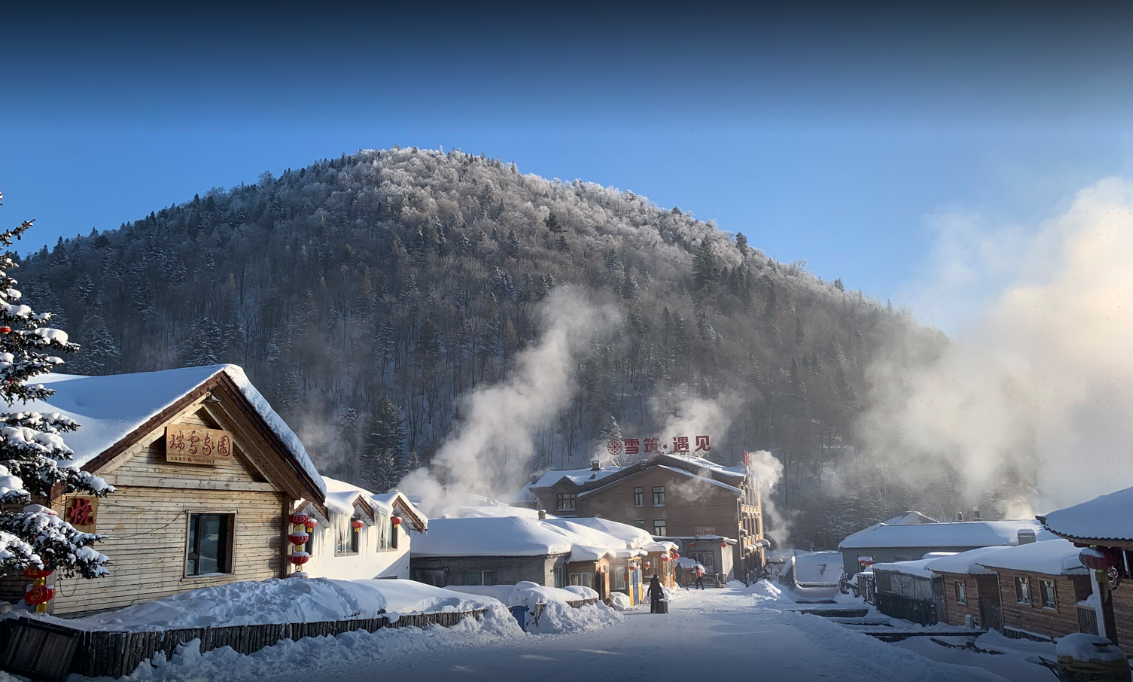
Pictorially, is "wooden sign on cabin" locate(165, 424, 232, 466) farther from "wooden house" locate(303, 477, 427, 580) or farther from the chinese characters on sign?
the chinese characters on sign

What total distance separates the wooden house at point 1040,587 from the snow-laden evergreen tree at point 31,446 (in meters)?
24.4

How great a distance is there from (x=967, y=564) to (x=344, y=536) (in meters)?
24.8

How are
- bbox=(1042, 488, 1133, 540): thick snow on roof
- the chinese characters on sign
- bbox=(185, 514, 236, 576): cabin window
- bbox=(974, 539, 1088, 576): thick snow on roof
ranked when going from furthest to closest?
1. the chinese characters on sign
2. bbox=(974, 539, 1088, 576): thick snow on roof
3. bbox=(185, 514, 236, 576): cabin window
4. bbox=(1042, 488, 1133, 540): thick snow on roof

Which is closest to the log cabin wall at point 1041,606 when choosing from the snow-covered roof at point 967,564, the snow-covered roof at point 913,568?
the snow-covered roof at point 967,564

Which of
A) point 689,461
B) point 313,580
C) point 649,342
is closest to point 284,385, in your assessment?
point 649,342

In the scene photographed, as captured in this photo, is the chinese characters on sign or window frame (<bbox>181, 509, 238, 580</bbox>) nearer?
window frame (<bbox>181, 509, 238, 580</bbox>)

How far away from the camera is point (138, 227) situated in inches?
6688

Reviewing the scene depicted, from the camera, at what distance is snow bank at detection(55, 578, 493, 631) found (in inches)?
456

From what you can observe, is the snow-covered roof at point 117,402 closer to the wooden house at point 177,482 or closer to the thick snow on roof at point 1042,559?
the wooden house at point 177,482

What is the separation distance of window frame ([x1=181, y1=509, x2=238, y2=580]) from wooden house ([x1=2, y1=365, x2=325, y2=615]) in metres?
0.02

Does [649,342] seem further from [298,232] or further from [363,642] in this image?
[363,642]

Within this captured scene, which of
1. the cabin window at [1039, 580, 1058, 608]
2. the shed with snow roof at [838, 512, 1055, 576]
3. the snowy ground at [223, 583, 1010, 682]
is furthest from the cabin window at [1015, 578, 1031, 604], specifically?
the shed with snow roof at [838, 512, 1055, 576]

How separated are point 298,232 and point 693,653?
167919 mm

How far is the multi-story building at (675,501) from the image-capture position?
189ft
